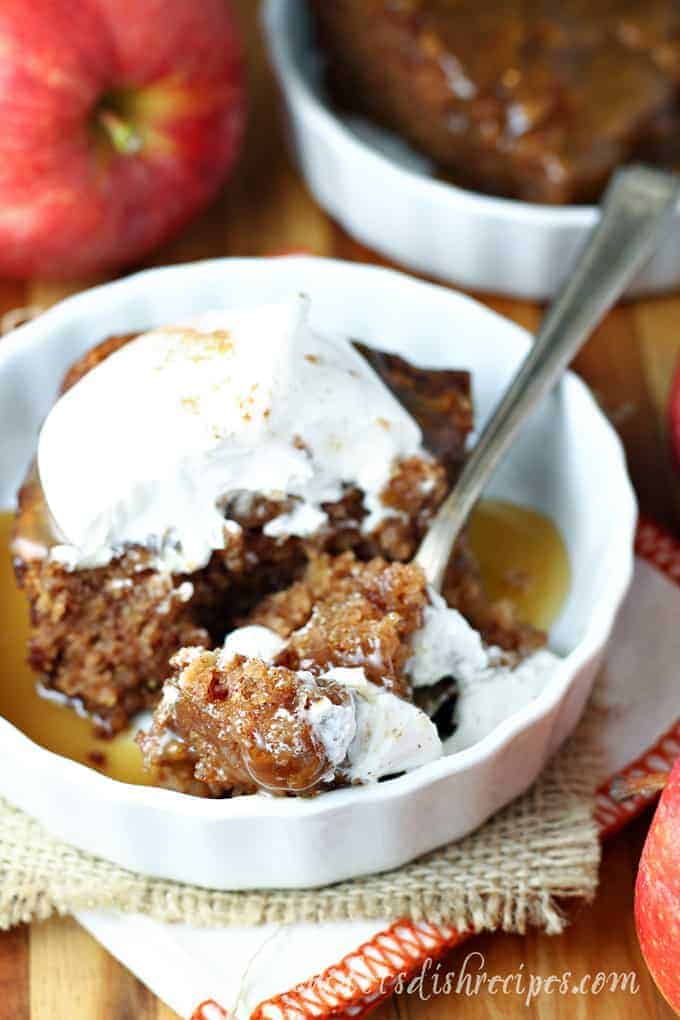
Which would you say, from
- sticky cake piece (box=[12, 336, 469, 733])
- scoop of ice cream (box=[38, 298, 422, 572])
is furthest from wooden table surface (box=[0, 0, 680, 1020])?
scoop of ice cream (box=[38, 298, 422, 572])

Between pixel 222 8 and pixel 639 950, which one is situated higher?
pixel 222 8

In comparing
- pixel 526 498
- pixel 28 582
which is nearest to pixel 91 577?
pixel 28 582

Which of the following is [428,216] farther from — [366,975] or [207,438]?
[366,975]

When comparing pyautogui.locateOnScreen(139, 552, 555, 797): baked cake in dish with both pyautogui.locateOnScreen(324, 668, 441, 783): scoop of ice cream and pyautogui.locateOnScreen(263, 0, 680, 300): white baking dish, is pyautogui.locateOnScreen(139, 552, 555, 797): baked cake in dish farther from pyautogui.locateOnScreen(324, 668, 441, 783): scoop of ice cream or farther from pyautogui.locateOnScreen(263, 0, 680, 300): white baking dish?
pyautogui.locateOnScreen(263, 0, 680, 300): white baking dish

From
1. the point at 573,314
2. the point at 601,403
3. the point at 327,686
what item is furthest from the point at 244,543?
the point at 601,403

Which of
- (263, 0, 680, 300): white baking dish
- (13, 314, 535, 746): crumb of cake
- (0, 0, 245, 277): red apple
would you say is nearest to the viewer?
(13, 314, 535, 746): crumb of cake

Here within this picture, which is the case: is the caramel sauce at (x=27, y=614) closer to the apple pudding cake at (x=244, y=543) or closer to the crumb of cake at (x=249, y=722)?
the apple pudding cake at (x=244, y=543)

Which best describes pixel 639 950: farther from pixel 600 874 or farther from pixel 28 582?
pixel 28 582
